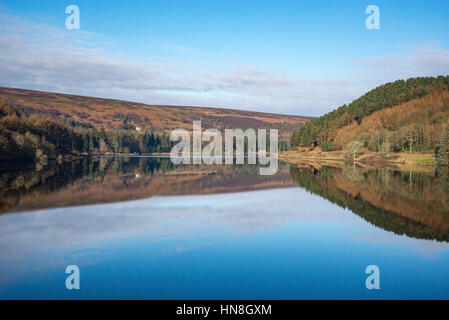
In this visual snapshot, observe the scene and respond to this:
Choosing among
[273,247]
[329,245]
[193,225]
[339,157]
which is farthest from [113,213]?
[339,157]

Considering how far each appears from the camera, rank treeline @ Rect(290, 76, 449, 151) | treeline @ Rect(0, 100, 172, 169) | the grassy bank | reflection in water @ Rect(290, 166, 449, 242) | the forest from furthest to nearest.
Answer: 1. treeline @ Rect(290, 76, 449, 151)
2. the forest
3. the grassy bank
4. treeline @ Rect(0, 100, 172, 169)
5. reflection in water @ Rect(290, 166, 449, 242)

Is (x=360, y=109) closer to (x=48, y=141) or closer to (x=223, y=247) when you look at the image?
(x=48, y=141)

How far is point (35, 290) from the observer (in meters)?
7.80

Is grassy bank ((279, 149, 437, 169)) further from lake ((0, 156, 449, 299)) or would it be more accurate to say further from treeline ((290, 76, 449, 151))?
lake ((0, 156, 449, 299))

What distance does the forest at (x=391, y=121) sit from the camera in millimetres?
72750

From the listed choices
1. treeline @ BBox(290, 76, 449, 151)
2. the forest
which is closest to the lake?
the forest

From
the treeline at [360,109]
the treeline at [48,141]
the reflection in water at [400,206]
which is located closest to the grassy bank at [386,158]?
the treeline at [360,109]

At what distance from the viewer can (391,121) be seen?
89.7m

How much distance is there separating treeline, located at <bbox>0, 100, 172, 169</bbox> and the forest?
61.5 meters

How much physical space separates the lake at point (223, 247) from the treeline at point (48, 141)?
36.8 metres

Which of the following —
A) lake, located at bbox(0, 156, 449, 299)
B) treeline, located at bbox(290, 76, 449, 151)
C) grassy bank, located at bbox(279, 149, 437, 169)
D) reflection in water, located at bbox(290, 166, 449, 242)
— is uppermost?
treeline, located at bbox(290, 76, 449, 151)

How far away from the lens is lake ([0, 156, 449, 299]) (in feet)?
26.2

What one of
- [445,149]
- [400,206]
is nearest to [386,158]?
[445,149]

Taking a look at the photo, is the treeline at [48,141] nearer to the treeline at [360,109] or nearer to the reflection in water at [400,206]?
the reflection in water at [400,206]
